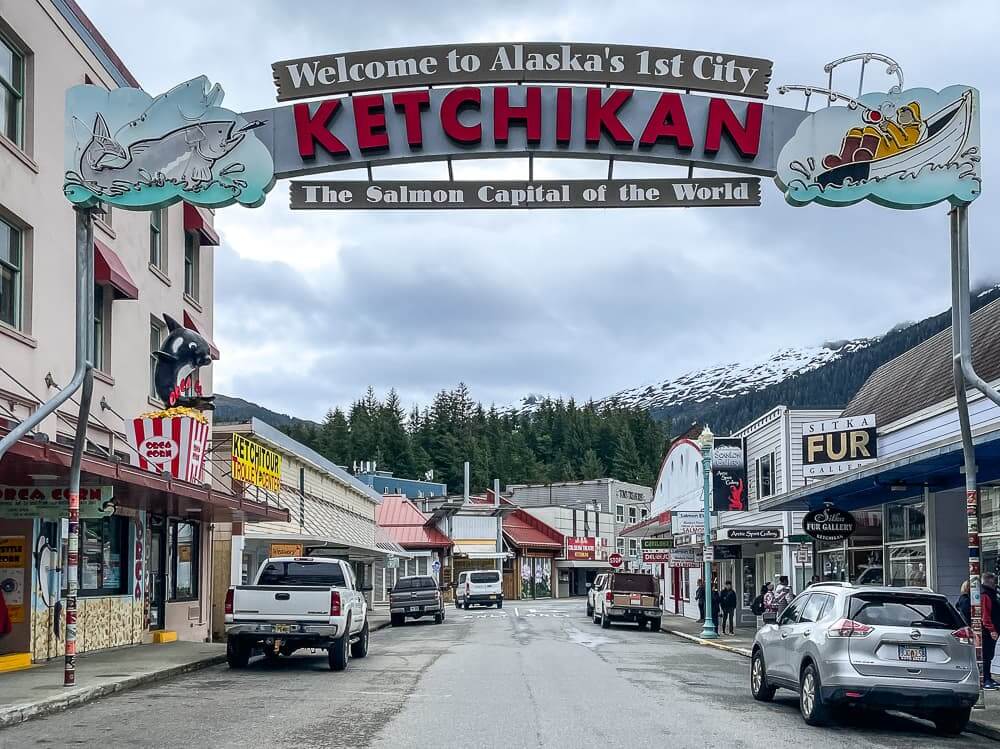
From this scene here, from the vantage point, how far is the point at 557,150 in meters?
16.2

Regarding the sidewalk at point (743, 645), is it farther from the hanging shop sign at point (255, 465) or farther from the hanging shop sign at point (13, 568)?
the hanging shop sign at point (13, 568)

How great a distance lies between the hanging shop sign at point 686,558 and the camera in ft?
148

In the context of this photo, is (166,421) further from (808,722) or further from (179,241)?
(808,722)

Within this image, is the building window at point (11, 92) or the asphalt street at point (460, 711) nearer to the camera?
the asphalt street at point (460, 711)

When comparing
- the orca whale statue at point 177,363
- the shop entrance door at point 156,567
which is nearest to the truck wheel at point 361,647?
the shop entrance door at point 156,567

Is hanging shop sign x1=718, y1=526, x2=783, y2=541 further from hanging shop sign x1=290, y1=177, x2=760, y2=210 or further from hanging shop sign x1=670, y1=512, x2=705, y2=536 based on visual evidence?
hanging shop sign x1=290, y1=177, x2=760, y2=210

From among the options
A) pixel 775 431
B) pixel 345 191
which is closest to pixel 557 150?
pixel 345 191

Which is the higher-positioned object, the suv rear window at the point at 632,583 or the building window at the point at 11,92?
the building window at the point at 11,92

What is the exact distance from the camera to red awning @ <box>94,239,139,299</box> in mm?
22734

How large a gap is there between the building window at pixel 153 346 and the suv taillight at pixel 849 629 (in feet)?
58.3

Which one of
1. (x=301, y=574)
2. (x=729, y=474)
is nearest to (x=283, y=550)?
(x=729, y=474)

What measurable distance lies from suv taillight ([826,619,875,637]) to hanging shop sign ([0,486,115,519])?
1120 centimetres

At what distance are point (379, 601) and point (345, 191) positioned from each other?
167 feet

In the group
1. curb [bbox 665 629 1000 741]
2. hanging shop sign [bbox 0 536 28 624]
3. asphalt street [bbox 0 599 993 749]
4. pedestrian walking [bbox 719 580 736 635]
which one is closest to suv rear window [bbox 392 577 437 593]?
curb [bbox 665 629 1000 741]
